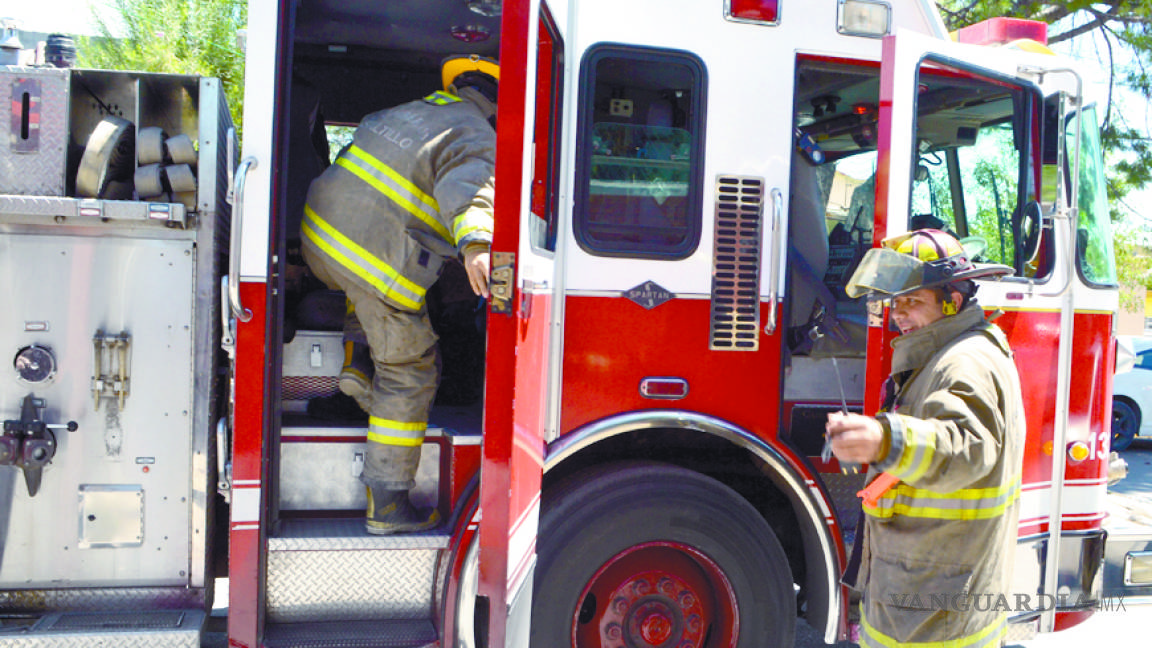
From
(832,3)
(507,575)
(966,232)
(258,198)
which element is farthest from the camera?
(966,232)

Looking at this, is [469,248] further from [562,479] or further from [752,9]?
[752,9]

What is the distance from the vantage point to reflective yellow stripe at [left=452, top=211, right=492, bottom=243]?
2.72 m

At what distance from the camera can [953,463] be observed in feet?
7.29

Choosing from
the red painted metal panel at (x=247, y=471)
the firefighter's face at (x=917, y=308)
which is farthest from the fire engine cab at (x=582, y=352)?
the firefighter's face at (x=917, y=308)

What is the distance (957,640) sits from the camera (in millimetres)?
2389

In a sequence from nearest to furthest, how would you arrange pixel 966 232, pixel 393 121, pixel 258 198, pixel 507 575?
pixel 507 575
pixel 258 198
pixel 393 121
pixel 966 232

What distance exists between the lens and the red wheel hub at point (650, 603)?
3.30 meters

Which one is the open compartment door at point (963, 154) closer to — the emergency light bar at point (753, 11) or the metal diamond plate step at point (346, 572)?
the emergency light bar at point (753, 11)

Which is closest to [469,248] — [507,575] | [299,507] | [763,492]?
[507,575]

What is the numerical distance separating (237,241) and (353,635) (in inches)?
52.4

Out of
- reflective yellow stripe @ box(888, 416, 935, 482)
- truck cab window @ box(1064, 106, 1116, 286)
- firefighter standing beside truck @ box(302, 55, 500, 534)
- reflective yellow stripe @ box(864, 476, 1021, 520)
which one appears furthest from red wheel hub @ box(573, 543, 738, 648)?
truck cab window @ box(1064, 106, 1116, 286)

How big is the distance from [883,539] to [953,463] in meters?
0.38

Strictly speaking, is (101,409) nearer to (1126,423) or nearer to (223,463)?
(223,463)

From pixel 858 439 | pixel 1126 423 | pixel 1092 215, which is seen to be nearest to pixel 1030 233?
pixel 1092 215
